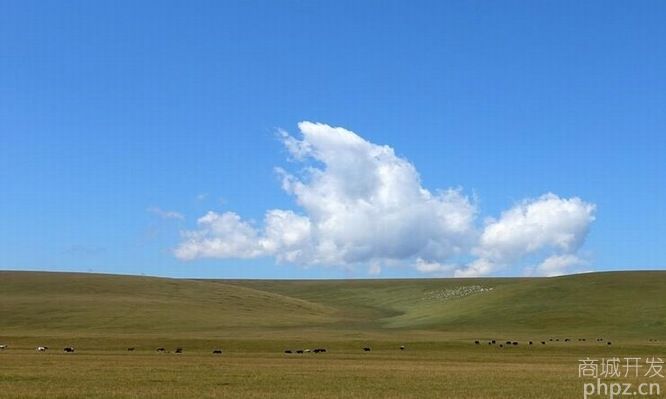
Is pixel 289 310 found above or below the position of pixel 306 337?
above

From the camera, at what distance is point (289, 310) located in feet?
477

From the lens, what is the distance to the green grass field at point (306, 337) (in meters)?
36.2

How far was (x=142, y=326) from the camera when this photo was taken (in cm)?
10669

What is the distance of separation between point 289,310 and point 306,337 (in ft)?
193

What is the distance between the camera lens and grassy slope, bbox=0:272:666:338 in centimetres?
10712

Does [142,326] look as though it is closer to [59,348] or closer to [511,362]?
[59,348]

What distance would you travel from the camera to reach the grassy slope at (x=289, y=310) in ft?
351

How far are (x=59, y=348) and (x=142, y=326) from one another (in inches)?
1388

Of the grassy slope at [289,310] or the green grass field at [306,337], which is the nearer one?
the green grass field at [306,337]

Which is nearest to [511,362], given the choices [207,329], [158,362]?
[158,362]

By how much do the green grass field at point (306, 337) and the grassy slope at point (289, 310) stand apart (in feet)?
1.05

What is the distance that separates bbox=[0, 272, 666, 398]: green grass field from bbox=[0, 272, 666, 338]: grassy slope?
32 centimetres

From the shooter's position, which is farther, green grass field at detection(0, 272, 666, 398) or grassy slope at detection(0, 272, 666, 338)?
grassy slope at detection(0, 272, 666, 338)

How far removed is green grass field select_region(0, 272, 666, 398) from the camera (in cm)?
3619
